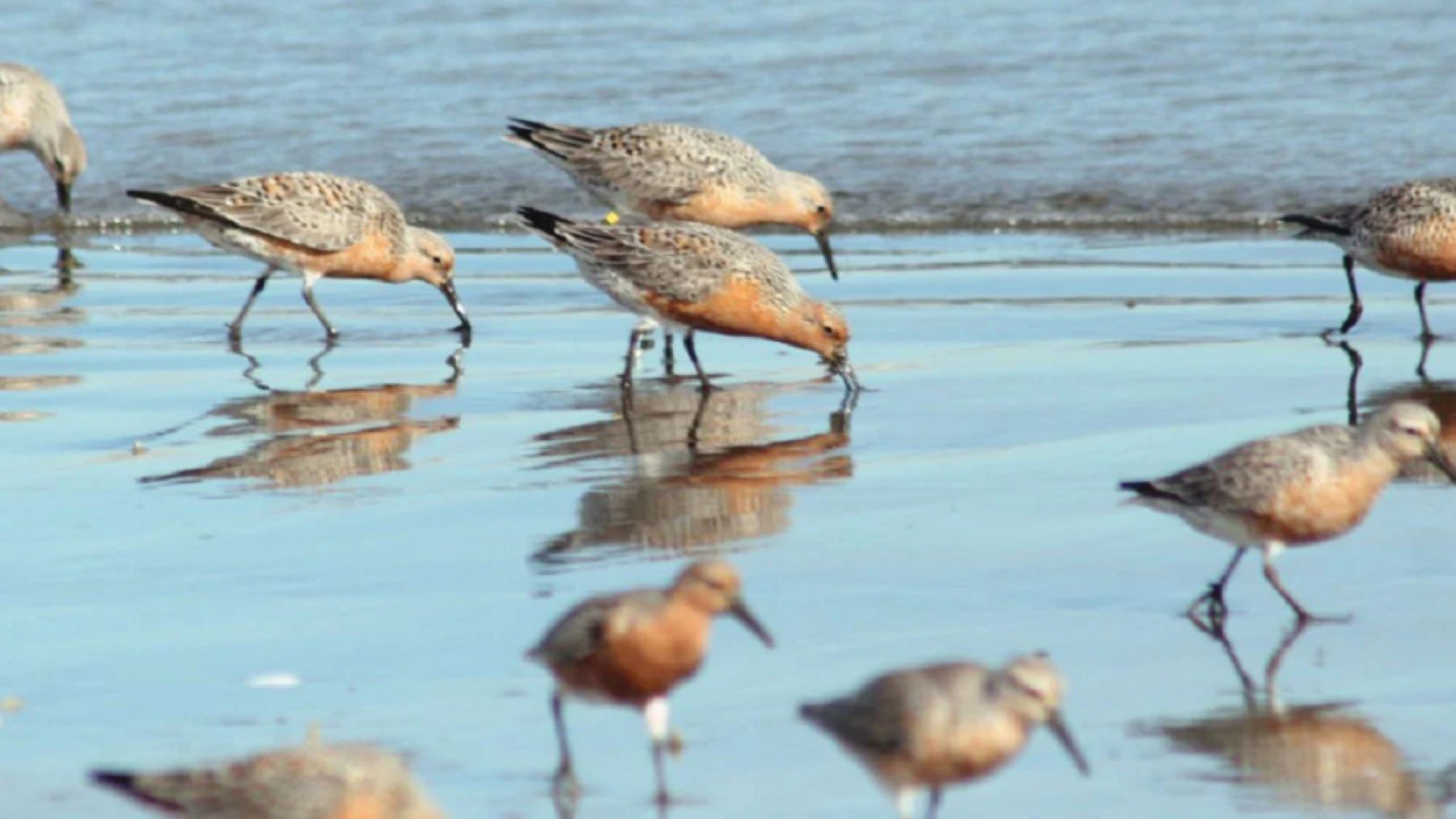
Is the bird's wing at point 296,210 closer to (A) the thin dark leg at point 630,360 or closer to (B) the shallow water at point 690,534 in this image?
(B) the shallow water at point 690,534

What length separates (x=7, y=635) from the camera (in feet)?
23.8

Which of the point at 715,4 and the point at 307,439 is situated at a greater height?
the point at 715,4

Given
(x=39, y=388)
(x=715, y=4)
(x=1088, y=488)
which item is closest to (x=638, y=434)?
(x=1088, y=488)

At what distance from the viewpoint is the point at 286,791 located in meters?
5.25

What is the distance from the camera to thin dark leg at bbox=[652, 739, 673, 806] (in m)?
5.79

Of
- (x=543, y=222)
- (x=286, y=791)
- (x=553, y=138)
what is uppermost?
(x=553, y=138)

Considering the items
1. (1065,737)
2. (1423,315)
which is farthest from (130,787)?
(1423,315)

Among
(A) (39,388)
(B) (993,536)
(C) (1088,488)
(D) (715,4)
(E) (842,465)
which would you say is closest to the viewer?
(B) (993,536)

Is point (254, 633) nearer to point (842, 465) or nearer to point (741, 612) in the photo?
point (741, 612)

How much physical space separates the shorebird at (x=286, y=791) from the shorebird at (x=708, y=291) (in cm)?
593

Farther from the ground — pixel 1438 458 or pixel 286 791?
pixel 1438 458

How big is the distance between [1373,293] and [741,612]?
28.2 ft

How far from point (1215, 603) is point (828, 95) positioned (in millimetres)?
14619

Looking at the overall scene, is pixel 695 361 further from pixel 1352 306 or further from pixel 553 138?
pixel 553 138
